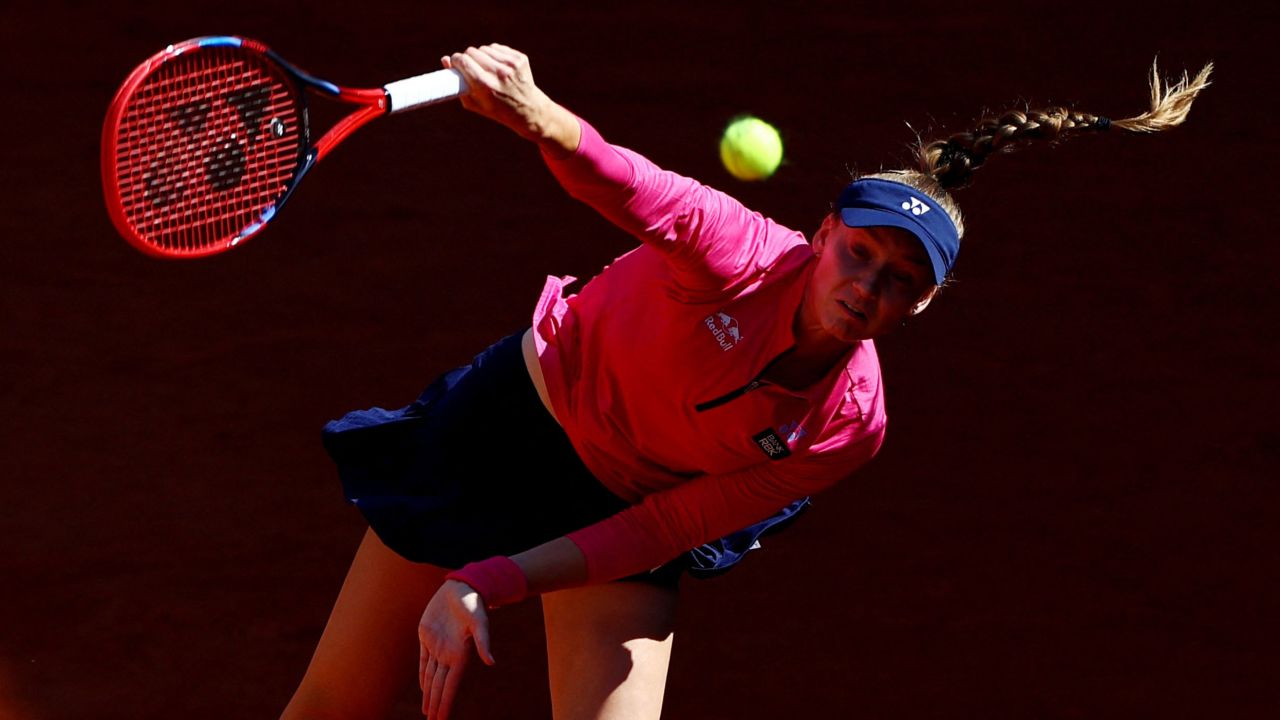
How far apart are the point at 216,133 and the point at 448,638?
0.71m

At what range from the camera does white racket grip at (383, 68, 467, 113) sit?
6.53 ft

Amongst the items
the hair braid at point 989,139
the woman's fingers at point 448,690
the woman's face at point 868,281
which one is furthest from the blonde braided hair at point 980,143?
the woman's fingers at point 448,690

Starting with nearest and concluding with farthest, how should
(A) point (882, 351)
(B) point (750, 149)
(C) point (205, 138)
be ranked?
1. (C) point (205, 138)
2. (A) point (882, 351)
3. (B) point (750, 149)

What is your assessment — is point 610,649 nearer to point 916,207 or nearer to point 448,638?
point 448,638

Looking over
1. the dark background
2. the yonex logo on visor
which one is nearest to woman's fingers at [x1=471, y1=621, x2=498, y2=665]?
the yonex logo on visor

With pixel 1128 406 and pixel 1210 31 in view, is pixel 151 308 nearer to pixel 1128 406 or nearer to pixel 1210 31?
pixel 1128 406

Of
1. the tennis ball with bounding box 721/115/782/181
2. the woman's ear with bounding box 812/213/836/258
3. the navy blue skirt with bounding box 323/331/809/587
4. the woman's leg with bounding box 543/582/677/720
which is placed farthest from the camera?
the tennis ball with bounding box 721/115/782/181

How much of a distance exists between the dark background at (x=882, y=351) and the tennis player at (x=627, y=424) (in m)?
0.96

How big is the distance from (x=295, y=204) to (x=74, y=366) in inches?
27.2

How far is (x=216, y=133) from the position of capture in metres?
2.21

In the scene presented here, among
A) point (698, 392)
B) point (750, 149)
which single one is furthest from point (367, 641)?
point (750, 149)

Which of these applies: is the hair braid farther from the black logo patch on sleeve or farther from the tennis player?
the black logo patch on sleeve

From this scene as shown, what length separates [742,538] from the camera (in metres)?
2.71

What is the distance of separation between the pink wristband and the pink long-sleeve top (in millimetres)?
124
